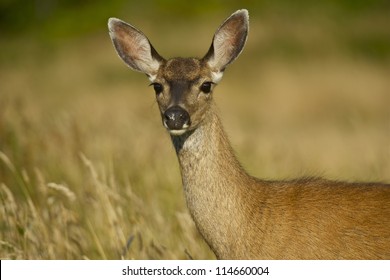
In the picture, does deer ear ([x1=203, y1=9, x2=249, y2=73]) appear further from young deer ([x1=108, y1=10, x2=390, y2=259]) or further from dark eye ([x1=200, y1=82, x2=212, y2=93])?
dark eye ([x1=200, y1=82, x2=212, y2=93])

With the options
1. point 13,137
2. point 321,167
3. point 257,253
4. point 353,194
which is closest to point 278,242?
point 257,253

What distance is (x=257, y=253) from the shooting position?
18.5ft

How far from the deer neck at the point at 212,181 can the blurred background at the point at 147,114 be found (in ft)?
1.82

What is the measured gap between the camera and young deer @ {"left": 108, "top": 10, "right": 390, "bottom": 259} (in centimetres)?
554

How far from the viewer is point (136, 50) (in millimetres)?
6242

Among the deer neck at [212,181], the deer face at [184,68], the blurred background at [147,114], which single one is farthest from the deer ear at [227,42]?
the blurred background at [147,114]

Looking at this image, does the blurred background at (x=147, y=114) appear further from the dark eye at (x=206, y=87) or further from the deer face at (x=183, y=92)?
the dark eye at (x=206, y=87)

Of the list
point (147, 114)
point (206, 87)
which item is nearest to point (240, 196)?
point (206, 87)

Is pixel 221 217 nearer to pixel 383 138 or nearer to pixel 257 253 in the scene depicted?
pixel 257 253

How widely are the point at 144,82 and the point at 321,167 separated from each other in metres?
17.5

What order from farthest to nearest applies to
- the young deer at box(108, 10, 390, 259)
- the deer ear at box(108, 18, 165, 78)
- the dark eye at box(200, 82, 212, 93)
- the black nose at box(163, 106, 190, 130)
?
the deer ear at box(108, 18, 165, 78), the dark eye at box(200, 82, 212, 93), the black nose at box(163, 106, 190, 130), the young deer at box(108, 10, 390, 259)

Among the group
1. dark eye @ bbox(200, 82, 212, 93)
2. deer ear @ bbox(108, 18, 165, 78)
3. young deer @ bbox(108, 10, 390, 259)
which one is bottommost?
young deer @ bbox(108, 10, 390, 259)

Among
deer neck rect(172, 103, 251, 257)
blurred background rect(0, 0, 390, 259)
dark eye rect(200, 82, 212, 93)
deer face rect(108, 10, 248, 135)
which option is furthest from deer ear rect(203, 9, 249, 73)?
blurred background rect(0, 0, 390, 259)

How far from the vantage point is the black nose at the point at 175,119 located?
5.68 meters
